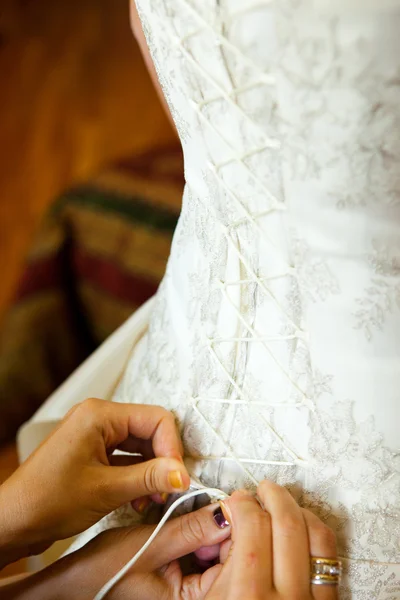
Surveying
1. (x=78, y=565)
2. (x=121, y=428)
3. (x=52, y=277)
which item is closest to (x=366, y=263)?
(x=121, y=428)

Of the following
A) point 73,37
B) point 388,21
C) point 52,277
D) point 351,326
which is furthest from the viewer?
point 73,37

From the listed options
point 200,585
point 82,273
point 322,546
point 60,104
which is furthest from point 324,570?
point 60,104

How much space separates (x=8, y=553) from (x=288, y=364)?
38 cm

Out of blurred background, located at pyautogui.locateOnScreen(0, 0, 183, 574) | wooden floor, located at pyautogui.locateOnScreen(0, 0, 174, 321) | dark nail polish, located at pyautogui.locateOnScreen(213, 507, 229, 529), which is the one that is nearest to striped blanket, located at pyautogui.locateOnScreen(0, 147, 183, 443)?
blurred background, located at pyautogui.locateOnScreen(0, 0, 183, 574)

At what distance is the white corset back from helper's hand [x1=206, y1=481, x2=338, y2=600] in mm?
33

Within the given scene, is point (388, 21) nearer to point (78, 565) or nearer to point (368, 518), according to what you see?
point (368, 518)

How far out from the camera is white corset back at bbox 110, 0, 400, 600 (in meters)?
0.44

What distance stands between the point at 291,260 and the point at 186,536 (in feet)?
0.93

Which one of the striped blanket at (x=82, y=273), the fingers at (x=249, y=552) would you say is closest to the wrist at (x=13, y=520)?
the fingers at (x=249, y=552)

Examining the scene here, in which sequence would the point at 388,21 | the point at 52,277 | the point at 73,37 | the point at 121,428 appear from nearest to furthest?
the point at 388,21, the point at 121,428, the point at 52,277, the point at 73,37

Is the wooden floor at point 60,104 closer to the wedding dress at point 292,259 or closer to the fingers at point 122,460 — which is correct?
the fingers at point 122,460

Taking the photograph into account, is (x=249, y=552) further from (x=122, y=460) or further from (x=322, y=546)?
(x=122, y=460)

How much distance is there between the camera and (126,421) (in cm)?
65

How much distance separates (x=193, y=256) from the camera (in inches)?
23.9
